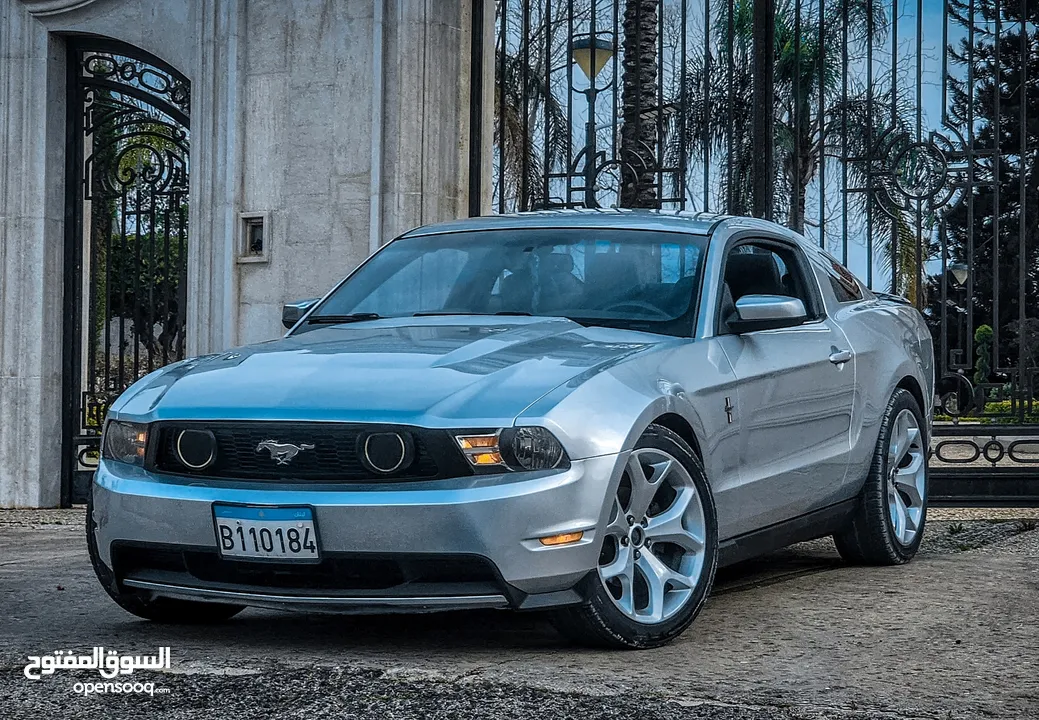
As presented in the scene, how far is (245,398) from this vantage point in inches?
167

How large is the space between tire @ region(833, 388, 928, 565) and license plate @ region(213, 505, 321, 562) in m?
2.94

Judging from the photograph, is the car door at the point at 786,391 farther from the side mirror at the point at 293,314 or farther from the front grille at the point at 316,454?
the side mirror at the point at 293,314

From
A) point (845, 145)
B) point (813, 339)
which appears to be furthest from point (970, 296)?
point (813, 339)

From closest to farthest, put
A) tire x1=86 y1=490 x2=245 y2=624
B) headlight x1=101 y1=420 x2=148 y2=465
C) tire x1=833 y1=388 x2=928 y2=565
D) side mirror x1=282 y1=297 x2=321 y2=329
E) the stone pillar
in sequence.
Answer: headlight x1=101 y1=420 x2=148 y2=465 < tire x1=86 y1=490 x2=245 y2=624 < side mirror x1=282 y1=297 x2=321 y2=329 < tire x1=833 y1=388 x2=928 y2=565 < the stone pillar

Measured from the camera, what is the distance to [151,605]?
4.73 m

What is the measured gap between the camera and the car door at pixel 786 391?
510 cm

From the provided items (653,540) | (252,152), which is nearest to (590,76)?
(252,152)

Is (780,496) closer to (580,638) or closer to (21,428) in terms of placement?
(580,638)

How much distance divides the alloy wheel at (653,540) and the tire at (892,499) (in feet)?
6.08

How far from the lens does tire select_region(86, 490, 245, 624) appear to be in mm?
4492

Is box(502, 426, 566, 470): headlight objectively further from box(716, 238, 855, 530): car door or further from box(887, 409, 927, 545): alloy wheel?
box(887, 409, 927, 545): alloy wheel

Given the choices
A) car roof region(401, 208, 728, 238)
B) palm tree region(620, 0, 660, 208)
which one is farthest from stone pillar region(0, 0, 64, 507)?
car roof region(401, 208, 728, 238)

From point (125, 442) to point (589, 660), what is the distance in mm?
1547

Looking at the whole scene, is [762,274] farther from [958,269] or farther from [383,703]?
[958,269]
